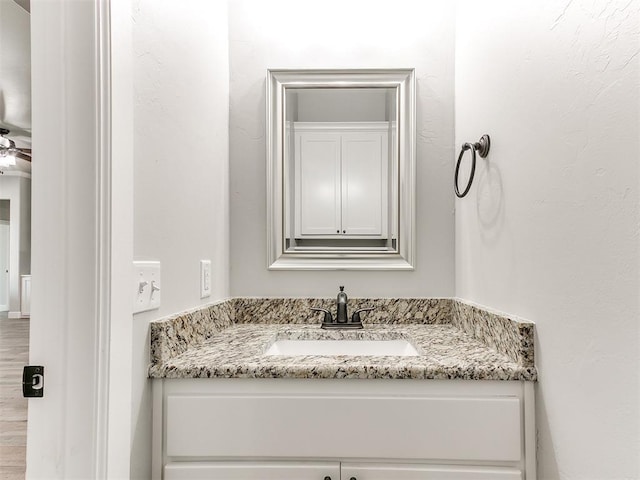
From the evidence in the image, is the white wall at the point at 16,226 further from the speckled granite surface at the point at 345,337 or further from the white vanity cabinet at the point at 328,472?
the white vanity cabinet at the point at 328,472

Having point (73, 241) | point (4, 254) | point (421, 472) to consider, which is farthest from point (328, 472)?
point (4, 254)

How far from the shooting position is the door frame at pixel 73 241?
76 centimetres

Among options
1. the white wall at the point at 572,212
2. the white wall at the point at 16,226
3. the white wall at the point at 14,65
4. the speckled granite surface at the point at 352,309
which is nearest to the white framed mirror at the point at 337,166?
the speckled granite surface at the point at 352,309

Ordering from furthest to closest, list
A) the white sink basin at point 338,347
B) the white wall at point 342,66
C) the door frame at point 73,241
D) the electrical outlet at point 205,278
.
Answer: the white wall at point 342,66
the white sink basin at point 338,347
the electrical outlet at point 205,278
the door frame at point 73,241

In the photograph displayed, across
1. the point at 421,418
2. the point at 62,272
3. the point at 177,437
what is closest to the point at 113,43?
the point at 62,272

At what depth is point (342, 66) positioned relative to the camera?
1.61m

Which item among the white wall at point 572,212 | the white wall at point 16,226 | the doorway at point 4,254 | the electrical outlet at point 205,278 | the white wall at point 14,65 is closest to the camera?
the white wall at point 572,212

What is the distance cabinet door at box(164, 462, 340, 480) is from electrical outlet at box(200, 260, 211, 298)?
1.59 feet

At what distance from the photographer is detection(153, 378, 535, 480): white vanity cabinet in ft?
3.07

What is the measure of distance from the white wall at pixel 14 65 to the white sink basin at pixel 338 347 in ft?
6.36

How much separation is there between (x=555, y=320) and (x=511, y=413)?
0.82 feet

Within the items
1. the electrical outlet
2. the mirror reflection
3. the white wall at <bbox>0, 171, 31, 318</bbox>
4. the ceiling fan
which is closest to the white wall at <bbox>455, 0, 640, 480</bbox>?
the mirror reflection

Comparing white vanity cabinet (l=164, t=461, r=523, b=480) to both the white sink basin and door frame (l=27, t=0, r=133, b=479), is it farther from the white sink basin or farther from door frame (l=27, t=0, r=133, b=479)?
the white sink basin

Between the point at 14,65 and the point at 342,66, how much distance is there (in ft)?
7.48
